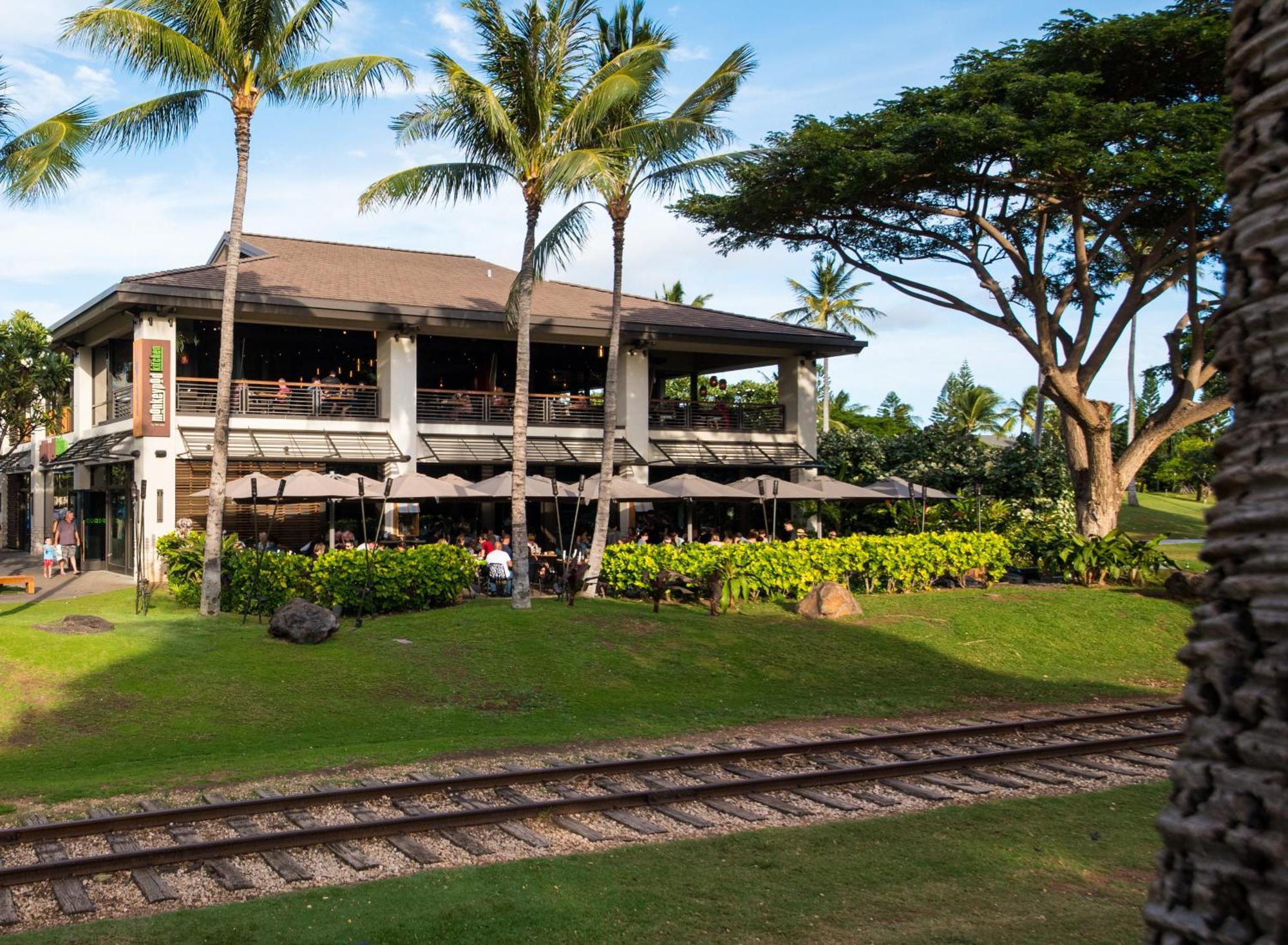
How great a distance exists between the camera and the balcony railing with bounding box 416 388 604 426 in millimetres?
29031

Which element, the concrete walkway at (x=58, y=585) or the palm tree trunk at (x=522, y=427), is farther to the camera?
the concrete walkway at (x=58, y=585)

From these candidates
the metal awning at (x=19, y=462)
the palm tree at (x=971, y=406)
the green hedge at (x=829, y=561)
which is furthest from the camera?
the palm tree at (x=971, y=406)

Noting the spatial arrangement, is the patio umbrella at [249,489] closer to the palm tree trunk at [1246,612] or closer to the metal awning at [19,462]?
the metal awning at [19,462]

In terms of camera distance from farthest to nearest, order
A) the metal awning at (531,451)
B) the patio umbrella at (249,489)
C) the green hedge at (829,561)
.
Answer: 1. the metal awning at (531,451)
2. the green hedge at (829,561)
3. the patio umbrella at (249,489)

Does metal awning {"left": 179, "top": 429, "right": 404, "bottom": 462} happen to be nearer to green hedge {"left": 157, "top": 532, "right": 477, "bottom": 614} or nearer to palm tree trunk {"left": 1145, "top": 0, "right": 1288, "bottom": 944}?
green hedge {"left": 157, "top": 532, "right": 477, "bottom": 614}

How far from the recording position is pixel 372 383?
98.3ft

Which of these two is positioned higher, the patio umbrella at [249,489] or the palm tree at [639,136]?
the palm tree at [639,136]

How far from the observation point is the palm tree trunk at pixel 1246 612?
3174 mm

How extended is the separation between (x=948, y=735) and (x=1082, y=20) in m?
18.7

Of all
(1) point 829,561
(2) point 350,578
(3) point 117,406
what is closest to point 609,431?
(1) point 829,561

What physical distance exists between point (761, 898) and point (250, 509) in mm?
22153

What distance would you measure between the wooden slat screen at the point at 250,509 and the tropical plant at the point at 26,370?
8.65 meters

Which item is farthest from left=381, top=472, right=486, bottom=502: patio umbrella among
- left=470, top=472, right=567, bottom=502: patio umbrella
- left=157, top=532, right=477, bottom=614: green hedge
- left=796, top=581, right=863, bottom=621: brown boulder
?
left=796, top=581, right=863, bottom=621: brown boulder

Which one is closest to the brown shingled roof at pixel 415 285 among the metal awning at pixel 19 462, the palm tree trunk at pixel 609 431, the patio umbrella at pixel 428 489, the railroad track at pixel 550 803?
the patio umbrella at pixel 428 489
